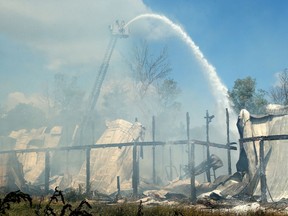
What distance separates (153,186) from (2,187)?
10.5 metres

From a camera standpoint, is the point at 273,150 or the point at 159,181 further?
the point at 159,181

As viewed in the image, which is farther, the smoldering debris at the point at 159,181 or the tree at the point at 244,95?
the tree at the point at 244,95

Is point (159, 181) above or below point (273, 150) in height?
below

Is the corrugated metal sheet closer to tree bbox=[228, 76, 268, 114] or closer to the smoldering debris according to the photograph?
the smoldering debris

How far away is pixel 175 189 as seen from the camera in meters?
25.9

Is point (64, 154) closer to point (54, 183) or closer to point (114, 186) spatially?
point (54, 183)

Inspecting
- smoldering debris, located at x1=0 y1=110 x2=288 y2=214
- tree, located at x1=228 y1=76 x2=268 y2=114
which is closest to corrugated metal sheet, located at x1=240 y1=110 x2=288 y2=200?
smoldering debris, located at x1=0 y1=110 x2=288 y2=214

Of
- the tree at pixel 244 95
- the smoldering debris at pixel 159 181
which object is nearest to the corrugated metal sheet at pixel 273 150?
Result: the smoldering debris at pixel 159 181

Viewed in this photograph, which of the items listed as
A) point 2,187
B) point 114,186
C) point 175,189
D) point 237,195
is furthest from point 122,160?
point 237,195

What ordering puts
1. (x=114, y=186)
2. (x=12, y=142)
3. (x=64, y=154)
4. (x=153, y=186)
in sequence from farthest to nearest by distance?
(x=12, y=142)
(x=64, y=154)
(x=114, y=186)
(x=153, y=186)

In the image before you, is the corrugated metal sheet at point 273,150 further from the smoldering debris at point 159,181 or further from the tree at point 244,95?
the tree at point 244,95

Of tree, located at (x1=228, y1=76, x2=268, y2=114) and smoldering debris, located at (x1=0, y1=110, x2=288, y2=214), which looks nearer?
smoldering debris, located at (x1=0, y1=110, x2=288, y2=214)

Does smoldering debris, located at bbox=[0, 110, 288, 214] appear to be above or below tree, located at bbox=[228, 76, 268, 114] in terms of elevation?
below

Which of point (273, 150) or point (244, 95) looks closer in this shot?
point (273, 150)
